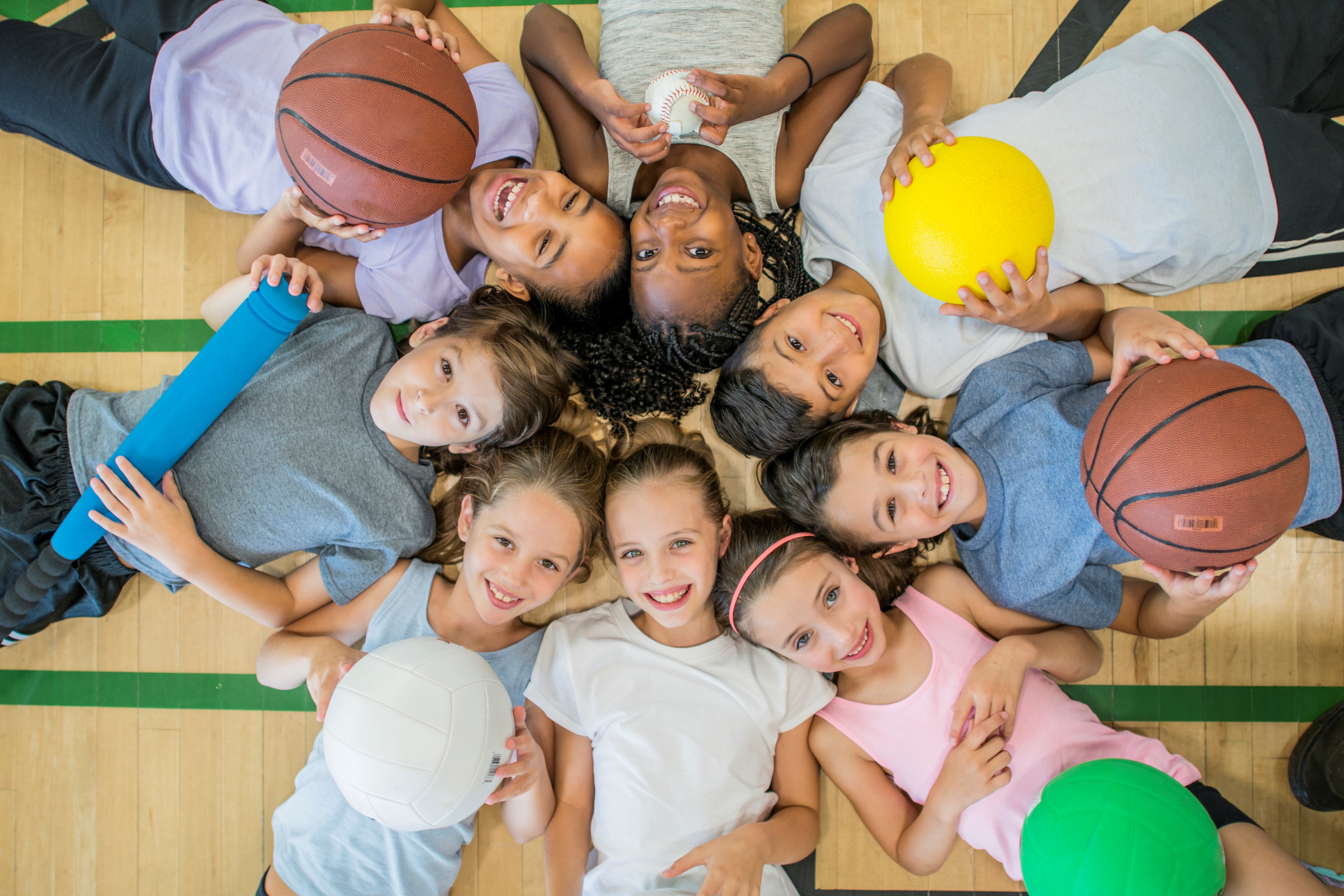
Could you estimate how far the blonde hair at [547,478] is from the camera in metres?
1.95

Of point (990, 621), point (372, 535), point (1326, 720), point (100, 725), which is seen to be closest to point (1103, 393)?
point (990, 621)

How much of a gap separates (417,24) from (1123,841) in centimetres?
251

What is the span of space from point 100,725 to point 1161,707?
329cm

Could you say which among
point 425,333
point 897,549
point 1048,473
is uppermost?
point 425,333

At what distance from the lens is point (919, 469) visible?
6.02ft

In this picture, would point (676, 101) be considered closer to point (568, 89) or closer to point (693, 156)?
point (693, 156)

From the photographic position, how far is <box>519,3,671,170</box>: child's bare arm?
6.32 ft

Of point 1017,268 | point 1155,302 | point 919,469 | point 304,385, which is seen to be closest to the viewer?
point 1017,268

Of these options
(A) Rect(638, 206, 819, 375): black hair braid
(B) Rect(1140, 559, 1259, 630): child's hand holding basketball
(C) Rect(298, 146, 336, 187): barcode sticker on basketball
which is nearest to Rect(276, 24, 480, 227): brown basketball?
(C) Rect(298, 146, 336, 187): barcode sticker on basketball

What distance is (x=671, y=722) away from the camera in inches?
79.2

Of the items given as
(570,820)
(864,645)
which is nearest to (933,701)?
(864,645)

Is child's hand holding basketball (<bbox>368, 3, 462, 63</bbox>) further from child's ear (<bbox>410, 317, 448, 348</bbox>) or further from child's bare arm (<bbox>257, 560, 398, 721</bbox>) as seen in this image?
child's bare arm (<bbox>257, 560, 398, 721</bbox>)

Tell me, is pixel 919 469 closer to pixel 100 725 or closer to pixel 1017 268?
pixel 1017 268

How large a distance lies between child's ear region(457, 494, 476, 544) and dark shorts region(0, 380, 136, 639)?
3.33 ft
